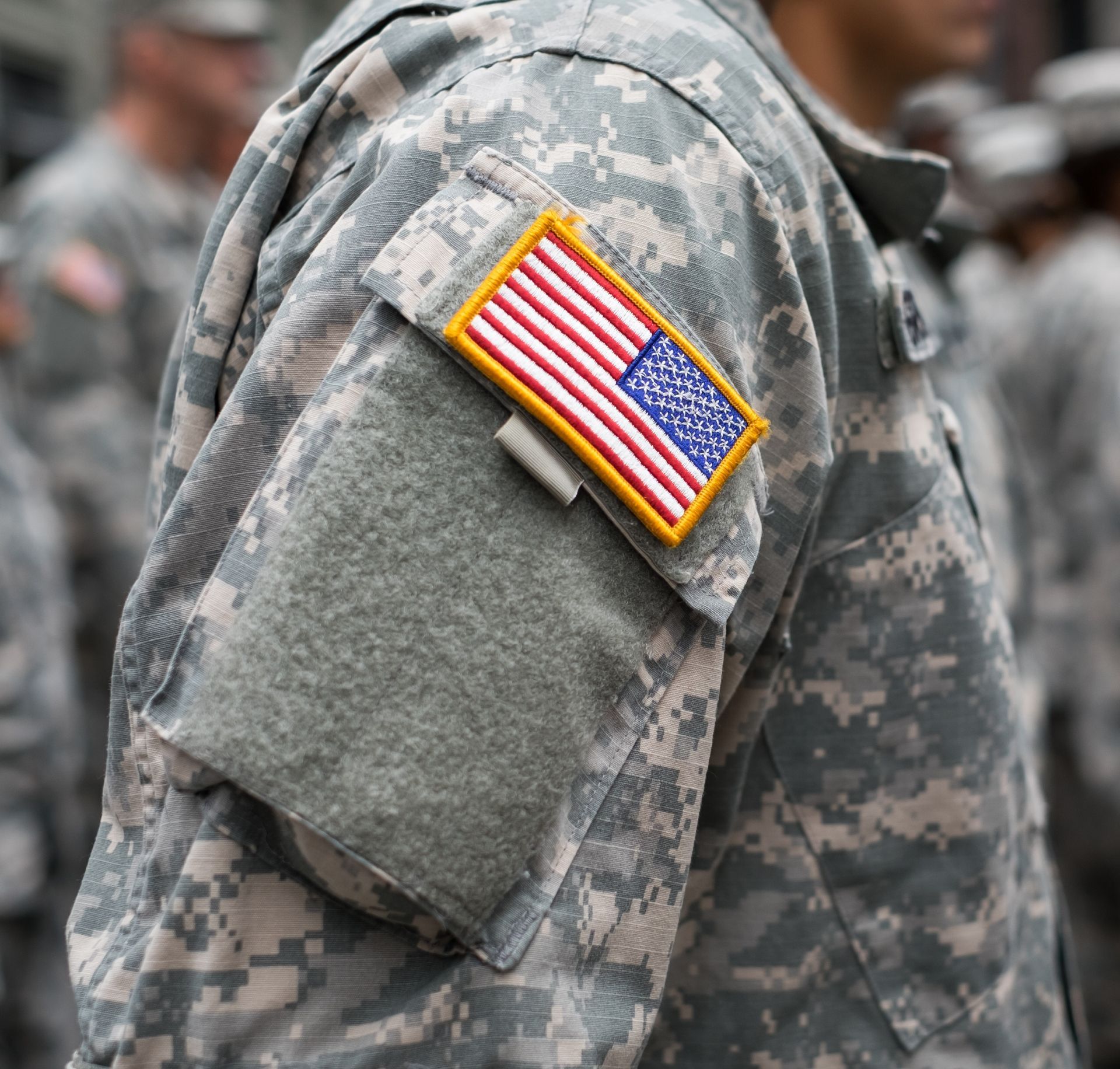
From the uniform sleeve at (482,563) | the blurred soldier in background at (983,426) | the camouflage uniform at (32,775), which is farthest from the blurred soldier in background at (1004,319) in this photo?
the camouflage uniform at (32,775)

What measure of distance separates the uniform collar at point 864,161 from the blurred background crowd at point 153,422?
32.7 inches

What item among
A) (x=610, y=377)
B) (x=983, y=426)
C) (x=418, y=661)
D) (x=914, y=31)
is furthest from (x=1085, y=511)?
(x=418, y=661)

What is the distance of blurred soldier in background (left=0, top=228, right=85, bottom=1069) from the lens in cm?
236

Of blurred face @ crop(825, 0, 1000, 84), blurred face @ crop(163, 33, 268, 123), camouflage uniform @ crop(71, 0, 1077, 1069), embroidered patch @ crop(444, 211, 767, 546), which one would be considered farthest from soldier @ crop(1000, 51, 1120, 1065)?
blurred face @ crop(163, 33, 268, 123)

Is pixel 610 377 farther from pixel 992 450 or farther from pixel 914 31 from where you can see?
pixel 992 450

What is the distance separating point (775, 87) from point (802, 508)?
304 mm

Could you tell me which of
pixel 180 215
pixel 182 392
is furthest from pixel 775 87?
pixel 180 215

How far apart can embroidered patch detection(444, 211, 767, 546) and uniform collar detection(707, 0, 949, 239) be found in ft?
1.02

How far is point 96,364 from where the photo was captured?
9.24 feet

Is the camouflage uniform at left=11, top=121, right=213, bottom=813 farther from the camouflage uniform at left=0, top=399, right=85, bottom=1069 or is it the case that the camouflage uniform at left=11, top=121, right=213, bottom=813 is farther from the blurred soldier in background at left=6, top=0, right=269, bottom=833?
the camouflage uniform at left=0, top=399, right=85, bottom=1069

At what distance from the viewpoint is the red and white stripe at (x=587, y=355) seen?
0.67m

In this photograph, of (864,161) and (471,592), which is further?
(864,161)

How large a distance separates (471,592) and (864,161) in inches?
20.4

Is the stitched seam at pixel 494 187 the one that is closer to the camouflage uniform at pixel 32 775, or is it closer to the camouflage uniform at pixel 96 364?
the camouflage uniform at pixel 32 775
